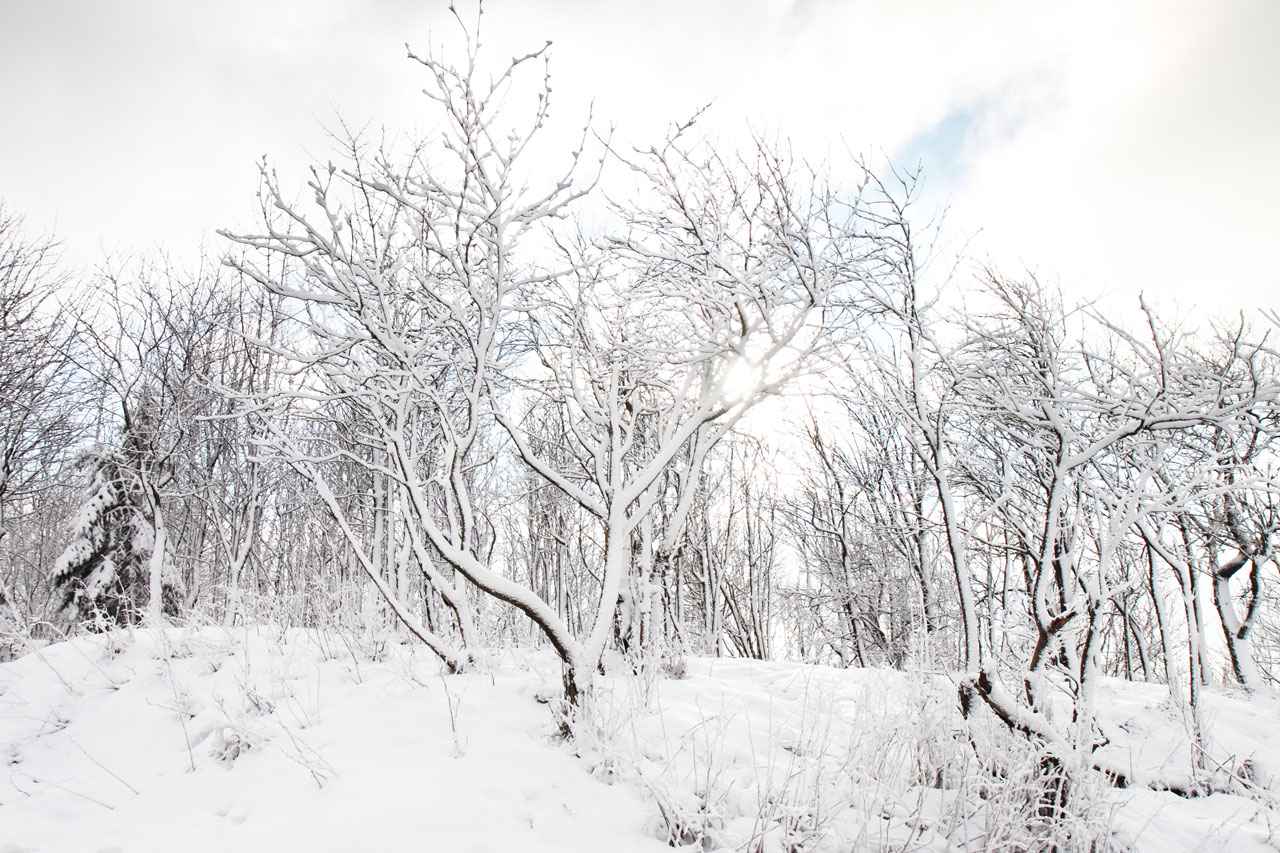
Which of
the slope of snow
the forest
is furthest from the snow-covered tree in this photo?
the slope of snow

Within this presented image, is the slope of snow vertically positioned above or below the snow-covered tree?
below

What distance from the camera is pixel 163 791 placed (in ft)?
11.6

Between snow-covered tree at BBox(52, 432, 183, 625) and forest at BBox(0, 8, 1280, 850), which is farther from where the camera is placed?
snow-covered tree at BBox(52, 432, 183, 625)

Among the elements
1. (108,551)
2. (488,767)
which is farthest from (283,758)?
(108,551)

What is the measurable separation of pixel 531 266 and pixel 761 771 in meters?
4.39

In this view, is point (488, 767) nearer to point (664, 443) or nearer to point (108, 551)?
point (664, 443)

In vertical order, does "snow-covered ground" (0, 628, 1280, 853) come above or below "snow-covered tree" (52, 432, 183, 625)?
below

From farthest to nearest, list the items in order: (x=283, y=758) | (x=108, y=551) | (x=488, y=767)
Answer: (x=108, y=551), (x=283, y=758), (x=488, y=767)

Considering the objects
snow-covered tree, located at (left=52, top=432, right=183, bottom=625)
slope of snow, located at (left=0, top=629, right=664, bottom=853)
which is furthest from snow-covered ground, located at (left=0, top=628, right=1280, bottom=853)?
snow-covered tree, located at (left=52, top=432, right=183, bottom=625)

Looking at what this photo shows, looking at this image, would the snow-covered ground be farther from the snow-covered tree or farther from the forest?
the snow-covered tree

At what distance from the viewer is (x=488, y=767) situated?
3344mm

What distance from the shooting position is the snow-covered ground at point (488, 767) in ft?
9.65

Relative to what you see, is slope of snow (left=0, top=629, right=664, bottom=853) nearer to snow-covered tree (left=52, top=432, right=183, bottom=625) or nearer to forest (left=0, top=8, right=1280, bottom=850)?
forest (left=0, top=8, right=1280, bottom=850)

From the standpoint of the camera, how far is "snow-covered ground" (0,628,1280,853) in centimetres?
294
